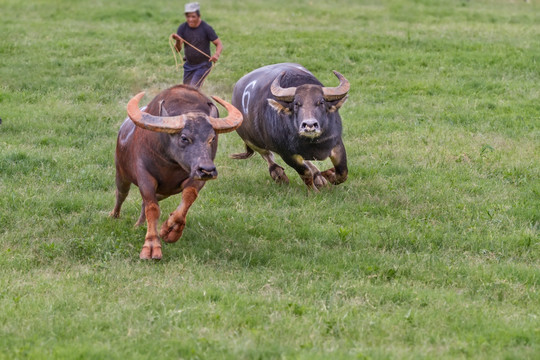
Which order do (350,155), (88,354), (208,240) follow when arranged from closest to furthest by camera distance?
(88,354) < (208,240) < (350,155)

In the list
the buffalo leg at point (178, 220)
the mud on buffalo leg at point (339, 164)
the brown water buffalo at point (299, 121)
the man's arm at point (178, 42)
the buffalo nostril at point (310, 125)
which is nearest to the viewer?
the buffalo leg at point (178, 220)

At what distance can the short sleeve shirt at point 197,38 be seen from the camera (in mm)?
14633

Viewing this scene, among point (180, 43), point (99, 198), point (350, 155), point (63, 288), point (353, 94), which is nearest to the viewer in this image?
point (63, 288)

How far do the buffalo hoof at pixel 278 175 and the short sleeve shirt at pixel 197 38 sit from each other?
348 cm

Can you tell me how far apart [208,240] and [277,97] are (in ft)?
9.08

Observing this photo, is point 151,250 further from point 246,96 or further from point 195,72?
point 195,72

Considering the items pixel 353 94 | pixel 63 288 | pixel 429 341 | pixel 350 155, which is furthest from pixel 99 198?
pixel 353 94

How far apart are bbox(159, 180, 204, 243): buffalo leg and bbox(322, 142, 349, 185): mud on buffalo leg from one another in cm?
309

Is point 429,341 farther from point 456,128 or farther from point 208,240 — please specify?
point 456,128

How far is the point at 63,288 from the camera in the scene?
7512 mm

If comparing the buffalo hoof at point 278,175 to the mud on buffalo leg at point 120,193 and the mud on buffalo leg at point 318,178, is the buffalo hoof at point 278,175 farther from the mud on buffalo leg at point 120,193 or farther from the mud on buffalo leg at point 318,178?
the mud on buffalo leg at point 120,193

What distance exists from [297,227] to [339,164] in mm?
1871

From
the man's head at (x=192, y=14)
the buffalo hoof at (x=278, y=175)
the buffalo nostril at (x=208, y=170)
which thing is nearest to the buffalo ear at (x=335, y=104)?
the buffalo hoof at (x=278, y=175)

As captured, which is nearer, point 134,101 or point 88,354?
point 88,354
